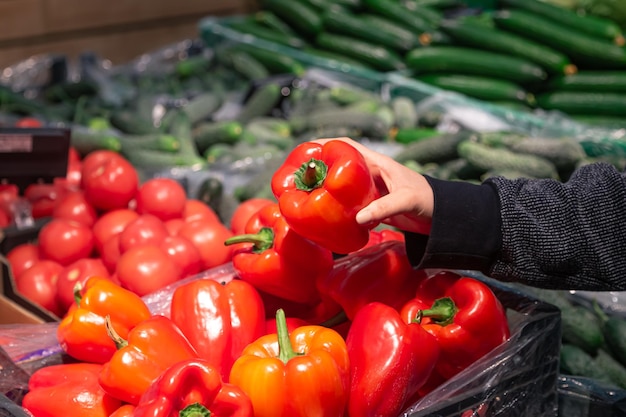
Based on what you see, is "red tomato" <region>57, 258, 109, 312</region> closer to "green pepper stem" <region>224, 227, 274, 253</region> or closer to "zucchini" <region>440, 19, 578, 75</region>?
"green pepper stem" <region>224, 227, 274, 253</region>

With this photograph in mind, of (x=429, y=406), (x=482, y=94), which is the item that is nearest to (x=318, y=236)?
(x=429, y=406)

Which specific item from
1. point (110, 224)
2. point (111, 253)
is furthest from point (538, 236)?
point (110, 224)

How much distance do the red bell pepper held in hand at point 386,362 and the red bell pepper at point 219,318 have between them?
23cm

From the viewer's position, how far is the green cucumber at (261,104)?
149 inches

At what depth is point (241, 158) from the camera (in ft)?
10.5

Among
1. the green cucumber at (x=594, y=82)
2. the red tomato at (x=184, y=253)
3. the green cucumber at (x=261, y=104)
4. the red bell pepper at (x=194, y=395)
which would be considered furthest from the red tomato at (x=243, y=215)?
the green cucumber at (x=594, y=82)

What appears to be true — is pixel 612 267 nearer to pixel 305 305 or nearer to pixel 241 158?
pixel 305 305

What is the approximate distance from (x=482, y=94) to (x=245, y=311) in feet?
9.03

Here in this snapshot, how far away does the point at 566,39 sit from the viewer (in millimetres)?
3906

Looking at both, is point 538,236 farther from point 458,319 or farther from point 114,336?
point 114,336

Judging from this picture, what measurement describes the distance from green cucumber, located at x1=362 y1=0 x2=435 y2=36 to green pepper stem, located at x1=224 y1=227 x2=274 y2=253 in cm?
305

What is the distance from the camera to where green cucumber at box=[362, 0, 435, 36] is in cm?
438

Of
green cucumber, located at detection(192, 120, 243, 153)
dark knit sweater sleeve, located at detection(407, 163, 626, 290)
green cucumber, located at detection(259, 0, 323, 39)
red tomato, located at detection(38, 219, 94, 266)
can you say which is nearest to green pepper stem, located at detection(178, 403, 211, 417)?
dark knit sweater sleeve, located at detection(407, 163, 626, 290)

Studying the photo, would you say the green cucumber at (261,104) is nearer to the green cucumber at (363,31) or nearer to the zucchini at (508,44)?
the green cucumber at (363,31)
